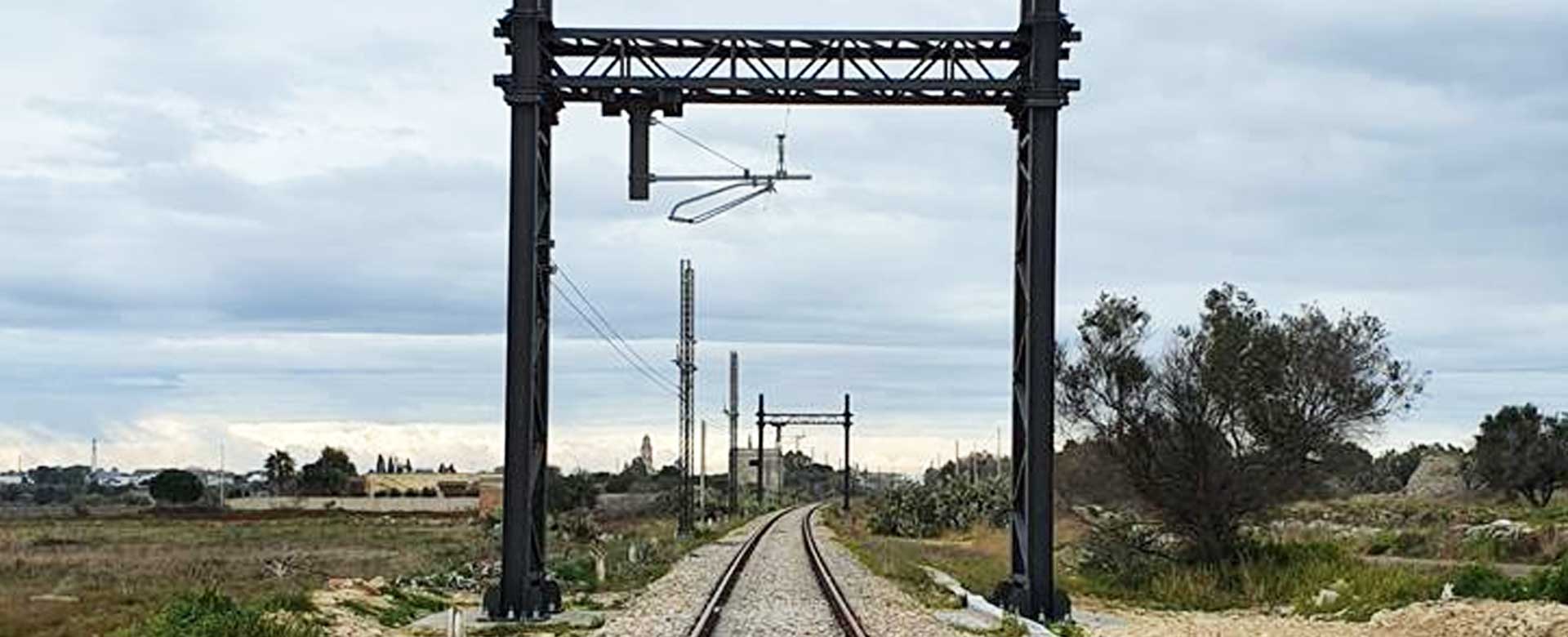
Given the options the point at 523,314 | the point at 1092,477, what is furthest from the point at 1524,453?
the point at 523,314

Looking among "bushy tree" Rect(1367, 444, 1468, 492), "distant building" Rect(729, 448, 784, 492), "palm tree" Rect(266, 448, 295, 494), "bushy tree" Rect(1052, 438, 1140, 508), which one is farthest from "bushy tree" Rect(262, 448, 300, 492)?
"bushy tree" Rect(1052, 438, 1140, 508)

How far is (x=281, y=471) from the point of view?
178 meters

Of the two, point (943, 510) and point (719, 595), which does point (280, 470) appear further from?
point (719, 595)

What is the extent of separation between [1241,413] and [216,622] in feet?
63.6

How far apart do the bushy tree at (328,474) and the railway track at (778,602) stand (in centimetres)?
12176

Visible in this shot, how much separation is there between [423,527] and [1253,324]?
183ft

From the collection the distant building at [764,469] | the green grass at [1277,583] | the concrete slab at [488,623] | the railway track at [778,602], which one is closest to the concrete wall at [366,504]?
the distant building at [764,469]

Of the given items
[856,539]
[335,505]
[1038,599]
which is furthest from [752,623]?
[335,505]

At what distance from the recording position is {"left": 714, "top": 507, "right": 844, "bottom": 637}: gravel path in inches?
Answer: 946

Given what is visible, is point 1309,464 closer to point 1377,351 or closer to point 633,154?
point 1377,351

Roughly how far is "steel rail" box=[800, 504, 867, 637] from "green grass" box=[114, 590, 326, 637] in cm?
644

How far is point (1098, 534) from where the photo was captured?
120 feet

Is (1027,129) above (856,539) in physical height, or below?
above

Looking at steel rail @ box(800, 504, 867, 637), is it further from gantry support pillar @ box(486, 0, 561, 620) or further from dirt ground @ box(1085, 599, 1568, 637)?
gantry support pillar @ box(486, 0, 561, 620)
